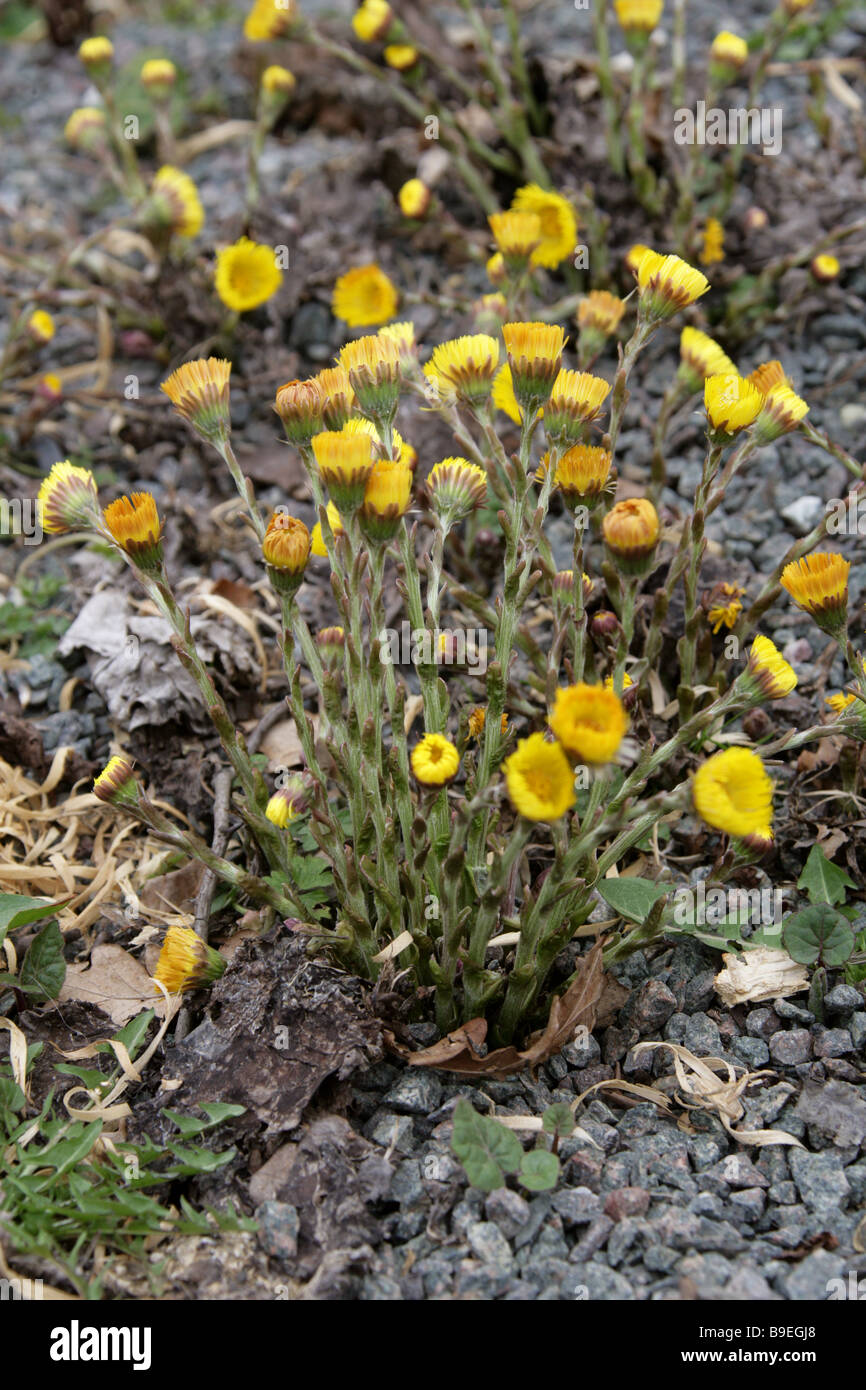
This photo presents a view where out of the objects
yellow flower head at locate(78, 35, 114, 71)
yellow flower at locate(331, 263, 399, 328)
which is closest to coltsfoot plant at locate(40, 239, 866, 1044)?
yellow flower at locate(331, 263, 399, 328)

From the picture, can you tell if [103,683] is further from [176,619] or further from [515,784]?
[515,784]

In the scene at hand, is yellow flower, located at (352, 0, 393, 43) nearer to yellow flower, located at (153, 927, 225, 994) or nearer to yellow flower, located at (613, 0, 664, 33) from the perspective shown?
yellow flower, located at (613, 0, 664, 33)

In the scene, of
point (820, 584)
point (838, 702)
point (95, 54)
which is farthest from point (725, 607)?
point (95, 54)

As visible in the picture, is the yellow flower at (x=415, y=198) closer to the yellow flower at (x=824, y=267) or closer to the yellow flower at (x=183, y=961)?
the yellow flower at (x=824, y=267)

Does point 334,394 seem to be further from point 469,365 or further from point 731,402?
point 731,402

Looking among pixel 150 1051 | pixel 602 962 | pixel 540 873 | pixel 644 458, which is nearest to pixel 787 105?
pixel 644 458

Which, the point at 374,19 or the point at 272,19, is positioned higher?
the point at 272,19
